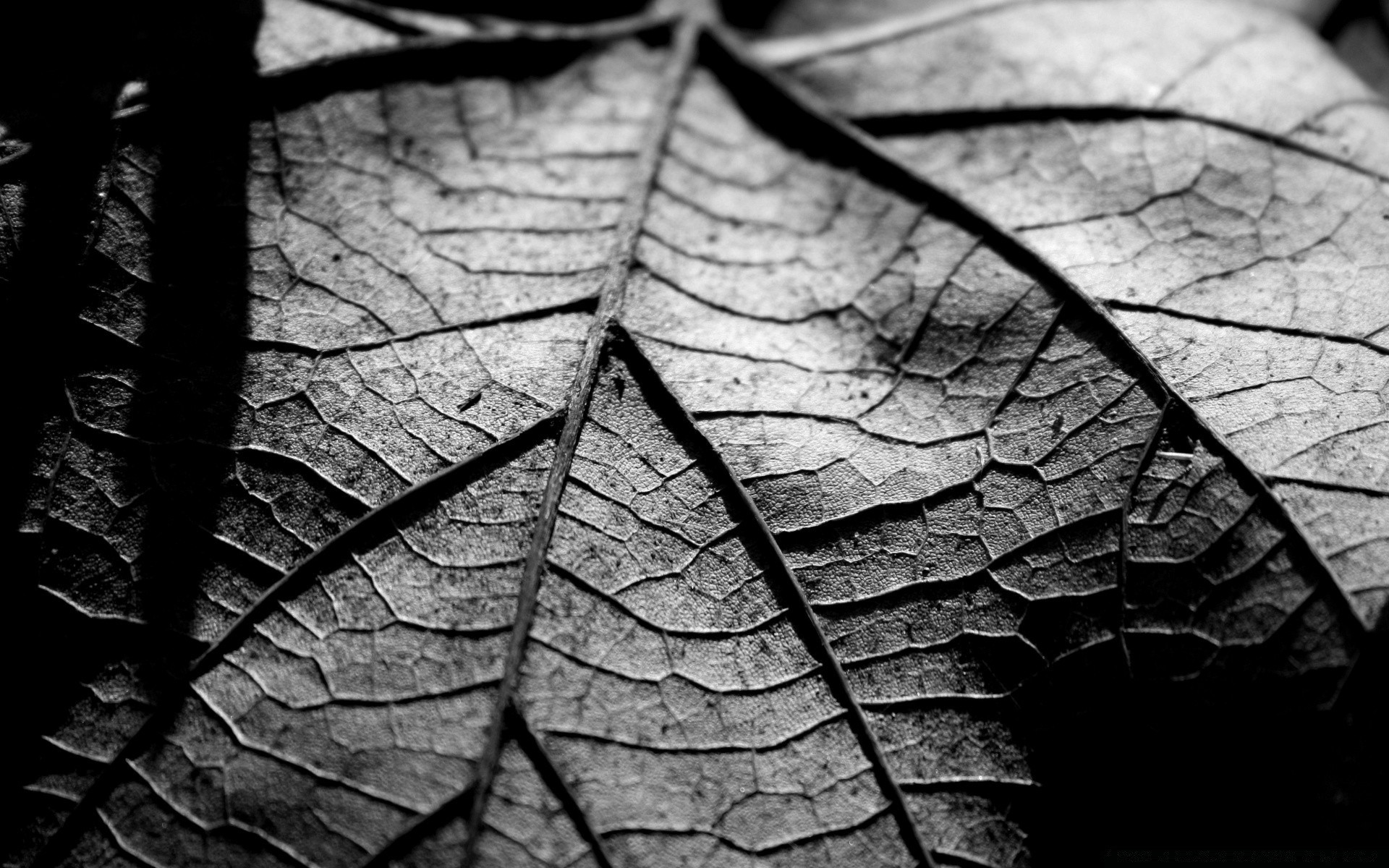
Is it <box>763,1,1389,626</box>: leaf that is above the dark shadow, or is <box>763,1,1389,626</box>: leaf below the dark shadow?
above

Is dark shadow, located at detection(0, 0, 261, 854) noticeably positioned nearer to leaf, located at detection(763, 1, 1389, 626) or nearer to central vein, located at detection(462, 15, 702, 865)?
central vein, located at detection(462, 15, 702, 865)

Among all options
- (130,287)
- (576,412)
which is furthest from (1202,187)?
(130,287)

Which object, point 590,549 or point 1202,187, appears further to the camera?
point 1202,187

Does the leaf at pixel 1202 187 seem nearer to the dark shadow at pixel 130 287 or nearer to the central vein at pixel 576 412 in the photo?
the central vein at pixel 576 412

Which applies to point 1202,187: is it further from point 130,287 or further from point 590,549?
point 130,287

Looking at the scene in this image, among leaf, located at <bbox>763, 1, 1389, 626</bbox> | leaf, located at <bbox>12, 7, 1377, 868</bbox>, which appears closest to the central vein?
leaf, located at <bbox>12, 7, 1377, 868</bbox>

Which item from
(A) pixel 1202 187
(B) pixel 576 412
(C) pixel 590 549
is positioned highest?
(A) pixel 1202 187

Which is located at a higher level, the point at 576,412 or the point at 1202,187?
the point at 1202,187
